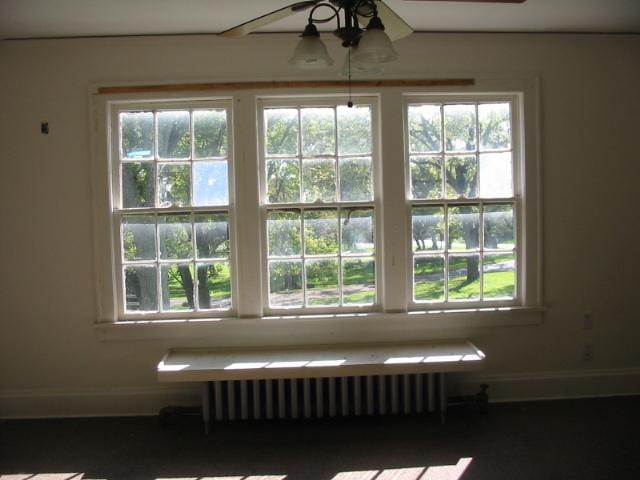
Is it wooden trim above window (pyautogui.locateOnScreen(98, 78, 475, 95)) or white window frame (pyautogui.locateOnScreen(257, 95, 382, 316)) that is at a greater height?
wooden trim above window (pyautogui.locateOnScreen(98, 78, 475, 95))

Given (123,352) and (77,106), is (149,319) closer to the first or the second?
(123,352)

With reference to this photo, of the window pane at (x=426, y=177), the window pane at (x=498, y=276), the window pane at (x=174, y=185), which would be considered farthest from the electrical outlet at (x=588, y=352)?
the window pane at (x=174, y=185)

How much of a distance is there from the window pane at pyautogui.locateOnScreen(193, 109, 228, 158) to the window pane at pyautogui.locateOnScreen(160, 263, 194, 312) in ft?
2.80

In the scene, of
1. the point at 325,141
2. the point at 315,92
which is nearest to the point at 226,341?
the point at 325,141

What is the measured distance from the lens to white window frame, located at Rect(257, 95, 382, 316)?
3328 millimetres

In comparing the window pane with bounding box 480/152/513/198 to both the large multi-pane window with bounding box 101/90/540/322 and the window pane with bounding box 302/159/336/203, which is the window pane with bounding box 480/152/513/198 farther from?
the window pane with bounding box 302/159/336/203

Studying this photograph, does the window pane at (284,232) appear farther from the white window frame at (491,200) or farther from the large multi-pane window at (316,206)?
the white window frame at (491,200)

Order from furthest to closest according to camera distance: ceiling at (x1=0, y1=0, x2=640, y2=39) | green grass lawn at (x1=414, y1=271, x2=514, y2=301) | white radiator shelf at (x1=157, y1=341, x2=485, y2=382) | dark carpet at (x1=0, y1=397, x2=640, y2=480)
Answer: green grass lawn at (x1=414, y1=271, x2=514, y2=301) < white radiator shelf at (x1=157, y1=341, x2=485, y2=382) < ceiling at (x1=0, y1=0, x2=640, y2=39) < dark carpet at (x1=0, y1=397, x2=640, y2=480)

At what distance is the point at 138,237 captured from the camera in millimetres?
3367

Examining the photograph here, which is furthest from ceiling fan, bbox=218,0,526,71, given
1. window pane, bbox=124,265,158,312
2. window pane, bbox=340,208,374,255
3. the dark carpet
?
the dark carpet

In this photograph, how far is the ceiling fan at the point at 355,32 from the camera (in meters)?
1.70

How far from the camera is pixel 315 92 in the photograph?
10.7 feet

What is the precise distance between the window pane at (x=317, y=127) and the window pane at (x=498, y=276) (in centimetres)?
143

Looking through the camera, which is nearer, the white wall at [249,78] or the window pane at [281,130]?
the white wall at [249,78]
